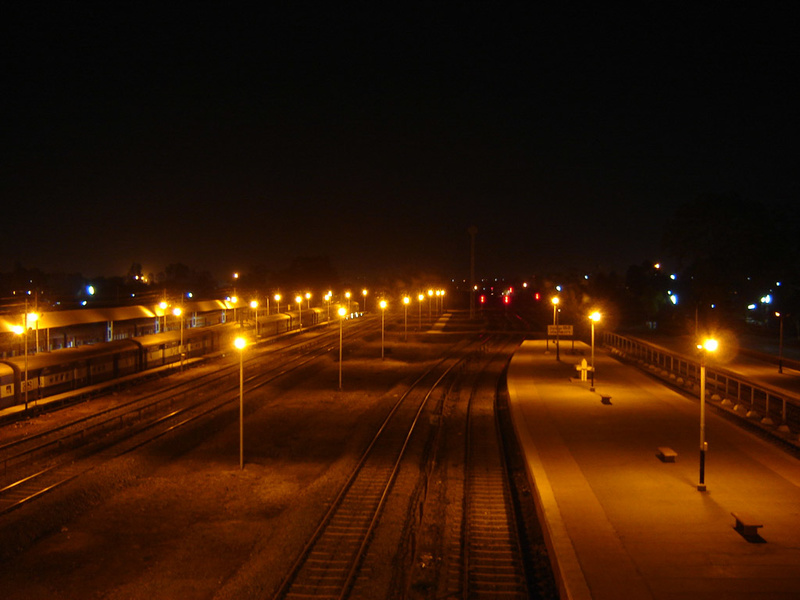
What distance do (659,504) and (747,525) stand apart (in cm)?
195

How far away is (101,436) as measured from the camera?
19219mm

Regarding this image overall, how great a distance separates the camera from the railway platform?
28.3ft

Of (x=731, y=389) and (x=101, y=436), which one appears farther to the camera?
(x=731, y=389)

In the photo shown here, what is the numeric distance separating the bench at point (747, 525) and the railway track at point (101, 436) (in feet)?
43.2

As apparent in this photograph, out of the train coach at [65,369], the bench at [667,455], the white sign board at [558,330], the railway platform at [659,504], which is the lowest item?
the railway platform at [659,504]

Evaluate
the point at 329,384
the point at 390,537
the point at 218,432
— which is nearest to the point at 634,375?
the point at 329,384

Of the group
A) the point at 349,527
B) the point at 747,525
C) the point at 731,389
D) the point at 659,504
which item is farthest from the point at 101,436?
the point at 731,389

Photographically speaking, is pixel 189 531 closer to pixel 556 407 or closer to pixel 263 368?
pixel 556 407

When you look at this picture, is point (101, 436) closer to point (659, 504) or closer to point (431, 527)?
point (431, 527)

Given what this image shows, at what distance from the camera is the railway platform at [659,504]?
28.3 ft

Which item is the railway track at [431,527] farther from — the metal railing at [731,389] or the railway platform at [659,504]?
the metal railing at [731,389]

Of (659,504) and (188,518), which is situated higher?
(659,504)

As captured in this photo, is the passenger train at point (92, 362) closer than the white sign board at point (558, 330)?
Yes

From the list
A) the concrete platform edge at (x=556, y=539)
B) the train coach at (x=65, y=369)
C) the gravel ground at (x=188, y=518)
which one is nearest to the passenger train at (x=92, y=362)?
the train coach at (x=65, y=369)
